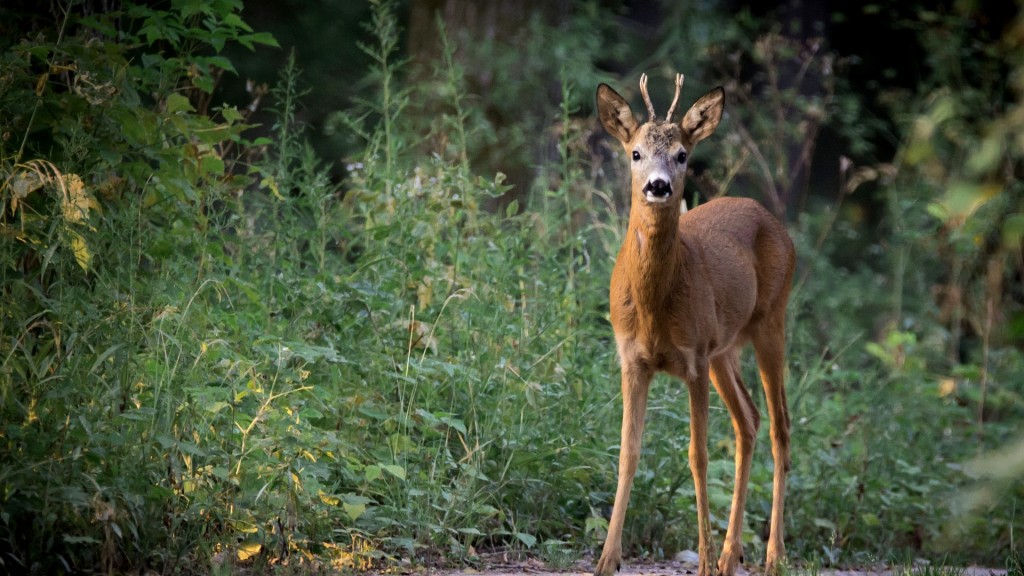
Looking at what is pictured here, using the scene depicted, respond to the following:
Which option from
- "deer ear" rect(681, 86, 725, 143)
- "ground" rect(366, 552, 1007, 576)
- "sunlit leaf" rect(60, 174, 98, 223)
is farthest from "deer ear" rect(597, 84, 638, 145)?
"sunlit leaf" rect(60, 174, 98, 223)

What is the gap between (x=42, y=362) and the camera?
4.16m

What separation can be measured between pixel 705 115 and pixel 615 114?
1.31 ft

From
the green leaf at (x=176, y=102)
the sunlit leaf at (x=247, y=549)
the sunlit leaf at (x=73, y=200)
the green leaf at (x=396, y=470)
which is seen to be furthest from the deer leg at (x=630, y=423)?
the sunlit leaf at (x=73, y=200)

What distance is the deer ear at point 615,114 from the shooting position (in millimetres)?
5428

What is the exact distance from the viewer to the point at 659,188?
4.91 meters

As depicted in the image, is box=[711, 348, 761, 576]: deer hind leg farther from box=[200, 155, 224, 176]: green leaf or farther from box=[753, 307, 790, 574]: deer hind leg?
box=[200, 155, 224, 176]: green leaf

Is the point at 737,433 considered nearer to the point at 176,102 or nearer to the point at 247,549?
the point at 247,549

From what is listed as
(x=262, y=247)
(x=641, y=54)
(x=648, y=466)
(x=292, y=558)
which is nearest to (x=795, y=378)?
(x=648, y=466)

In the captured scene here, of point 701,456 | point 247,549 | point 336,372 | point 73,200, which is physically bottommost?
point 247,549

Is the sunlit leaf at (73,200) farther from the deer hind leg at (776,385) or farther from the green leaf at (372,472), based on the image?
the deer hind leg at (776,385)

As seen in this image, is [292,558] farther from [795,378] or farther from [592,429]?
[795,378]

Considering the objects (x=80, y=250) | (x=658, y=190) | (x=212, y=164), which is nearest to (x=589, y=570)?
(x=658, y=190)

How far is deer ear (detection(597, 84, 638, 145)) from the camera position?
543 cm

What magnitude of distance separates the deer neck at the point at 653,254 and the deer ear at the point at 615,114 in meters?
0.44
